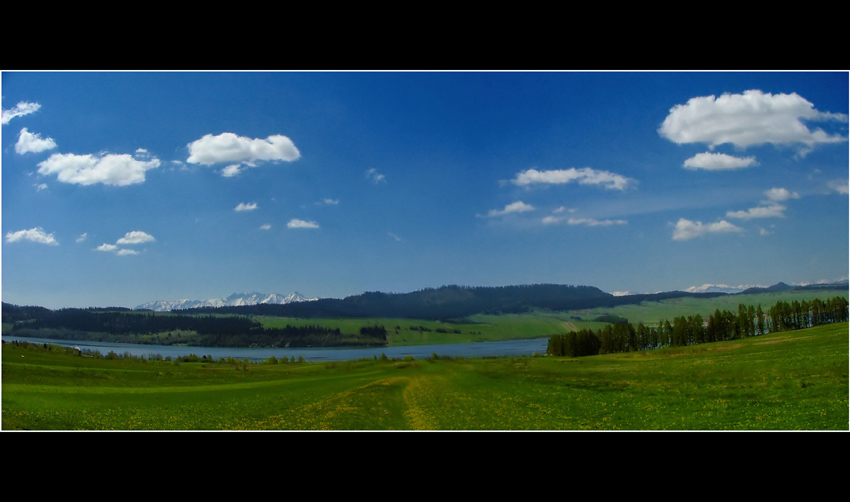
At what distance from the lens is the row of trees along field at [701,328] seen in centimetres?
2788

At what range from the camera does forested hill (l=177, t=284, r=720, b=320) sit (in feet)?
95.7

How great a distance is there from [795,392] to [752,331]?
73.7 feet

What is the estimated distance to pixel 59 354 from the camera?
72.9 feet

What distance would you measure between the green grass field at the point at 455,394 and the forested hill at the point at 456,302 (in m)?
5.44

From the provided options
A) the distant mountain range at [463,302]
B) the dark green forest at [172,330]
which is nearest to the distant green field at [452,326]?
the distant mountain range at [463,302]

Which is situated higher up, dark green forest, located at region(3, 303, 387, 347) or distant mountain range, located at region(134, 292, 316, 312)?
distant mountain range, located at region(134, 292, 316, 312)

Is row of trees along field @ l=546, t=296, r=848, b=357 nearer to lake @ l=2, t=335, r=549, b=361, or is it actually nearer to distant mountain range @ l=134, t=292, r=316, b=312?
lake @ l=2, t=335, r=549, b=361

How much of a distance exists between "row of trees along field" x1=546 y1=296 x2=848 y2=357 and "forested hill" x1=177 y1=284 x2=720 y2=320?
8.00ft

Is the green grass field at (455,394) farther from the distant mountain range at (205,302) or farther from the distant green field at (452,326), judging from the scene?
the distant green field at (452,326)

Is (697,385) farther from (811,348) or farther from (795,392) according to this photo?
(811,348)

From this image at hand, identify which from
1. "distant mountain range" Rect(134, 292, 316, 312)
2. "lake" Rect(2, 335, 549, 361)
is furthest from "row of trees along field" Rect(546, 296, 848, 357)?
"distant mountain range" Rect(134, 292, 316, 312)
